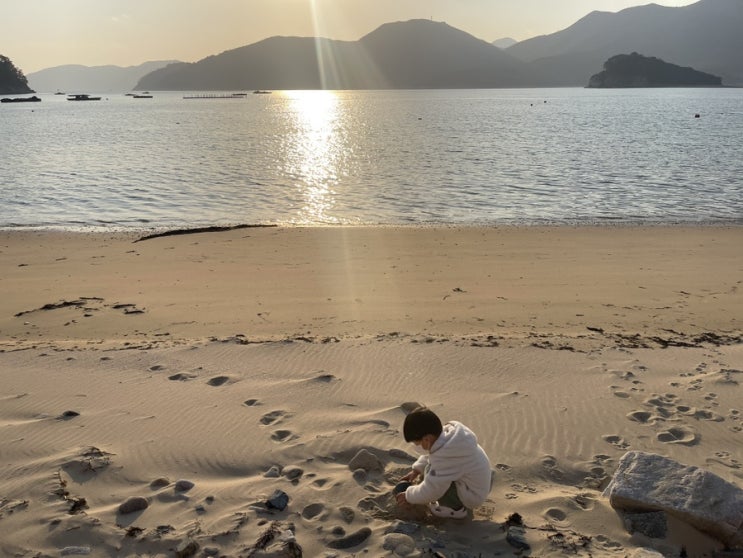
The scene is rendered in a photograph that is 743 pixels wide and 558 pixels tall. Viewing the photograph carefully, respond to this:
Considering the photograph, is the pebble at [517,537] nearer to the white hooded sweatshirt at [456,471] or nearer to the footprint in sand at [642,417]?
the white hooded sweatshirt at [456,471]

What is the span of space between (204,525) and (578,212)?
732 inches

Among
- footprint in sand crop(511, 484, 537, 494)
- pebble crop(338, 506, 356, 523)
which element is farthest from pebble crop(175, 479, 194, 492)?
footprint in sand crop(511, 484, 537, 494)

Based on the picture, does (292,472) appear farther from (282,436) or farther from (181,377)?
(181,377)

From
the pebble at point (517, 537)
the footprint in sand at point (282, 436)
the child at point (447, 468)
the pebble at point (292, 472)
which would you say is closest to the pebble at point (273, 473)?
the pebble at point (292, 472)

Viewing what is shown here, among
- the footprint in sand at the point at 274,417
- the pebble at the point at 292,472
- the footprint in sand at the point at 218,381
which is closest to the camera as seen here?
the pebble at the point at 292,472

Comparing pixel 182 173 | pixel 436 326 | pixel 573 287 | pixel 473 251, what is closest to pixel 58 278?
pixel 436 326

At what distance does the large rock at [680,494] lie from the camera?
3.70 m

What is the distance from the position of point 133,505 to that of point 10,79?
709 ft

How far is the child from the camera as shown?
371 centimetres

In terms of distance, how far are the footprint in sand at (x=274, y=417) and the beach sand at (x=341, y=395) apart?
0.03 meters

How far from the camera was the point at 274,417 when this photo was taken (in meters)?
5.41

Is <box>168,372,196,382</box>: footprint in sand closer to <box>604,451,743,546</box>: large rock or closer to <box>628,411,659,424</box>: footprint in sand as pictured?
<box>604,451,743,546</box>: large rock

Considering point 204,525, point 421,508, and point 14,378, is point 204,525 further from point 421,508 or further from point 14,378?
point 14,378

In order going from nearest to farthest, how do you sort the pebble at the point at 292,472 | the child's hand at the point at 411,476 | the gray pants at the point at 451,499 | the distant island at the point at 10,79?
the gray pants at the point at 451,499
the child's hand at the point at 411,476
the pebble at the point at 292,472
the distant island at the point at 10,79
